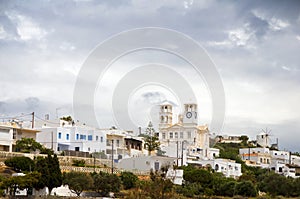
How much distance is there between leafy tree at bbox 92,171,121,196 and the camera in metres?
43.2

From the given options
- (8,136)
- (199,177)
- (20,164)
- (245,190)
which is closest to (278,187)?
(245,190)

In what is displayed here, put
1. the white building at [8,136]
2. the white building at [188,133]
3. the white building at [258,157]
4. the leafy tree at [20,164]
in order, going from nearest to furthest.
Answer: the leafy tree at [20,164] < the white building at [8,136] < the white building at [188,133] < the white building at [258,157]

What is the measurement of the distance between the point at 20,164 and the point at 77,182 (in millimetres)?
5062

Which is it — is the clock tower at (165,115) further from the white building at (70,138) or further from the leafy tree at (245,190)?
the leafy tree at (245,190)

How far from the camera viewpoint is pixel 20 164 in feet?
141

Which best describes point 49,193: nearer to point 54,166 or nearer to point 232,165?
point 54,166

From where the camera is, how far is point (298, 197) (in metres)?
54.1

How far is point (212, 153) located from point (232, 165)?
46.7 feet

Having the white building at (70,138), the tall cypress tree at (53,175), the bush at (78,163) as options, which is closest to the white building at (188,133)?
the white building at (70,138)

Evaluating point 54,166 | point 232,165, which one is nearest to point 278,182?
point 232,165

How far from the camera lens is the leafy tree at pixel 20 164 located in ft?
141

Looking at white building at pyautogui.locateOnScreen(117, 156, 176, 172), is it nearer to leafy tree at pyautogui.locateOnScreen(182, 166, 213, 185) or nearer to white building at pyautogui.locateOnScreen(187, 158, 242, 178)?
leafy tree at pyautogui.locateOnScreen(182, 166, 213, 185)

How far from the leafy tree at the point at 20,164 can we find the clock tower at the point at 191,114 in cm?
4766

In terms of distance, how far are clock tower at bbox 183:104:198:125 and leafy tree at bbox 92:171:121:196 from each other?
149 ft
